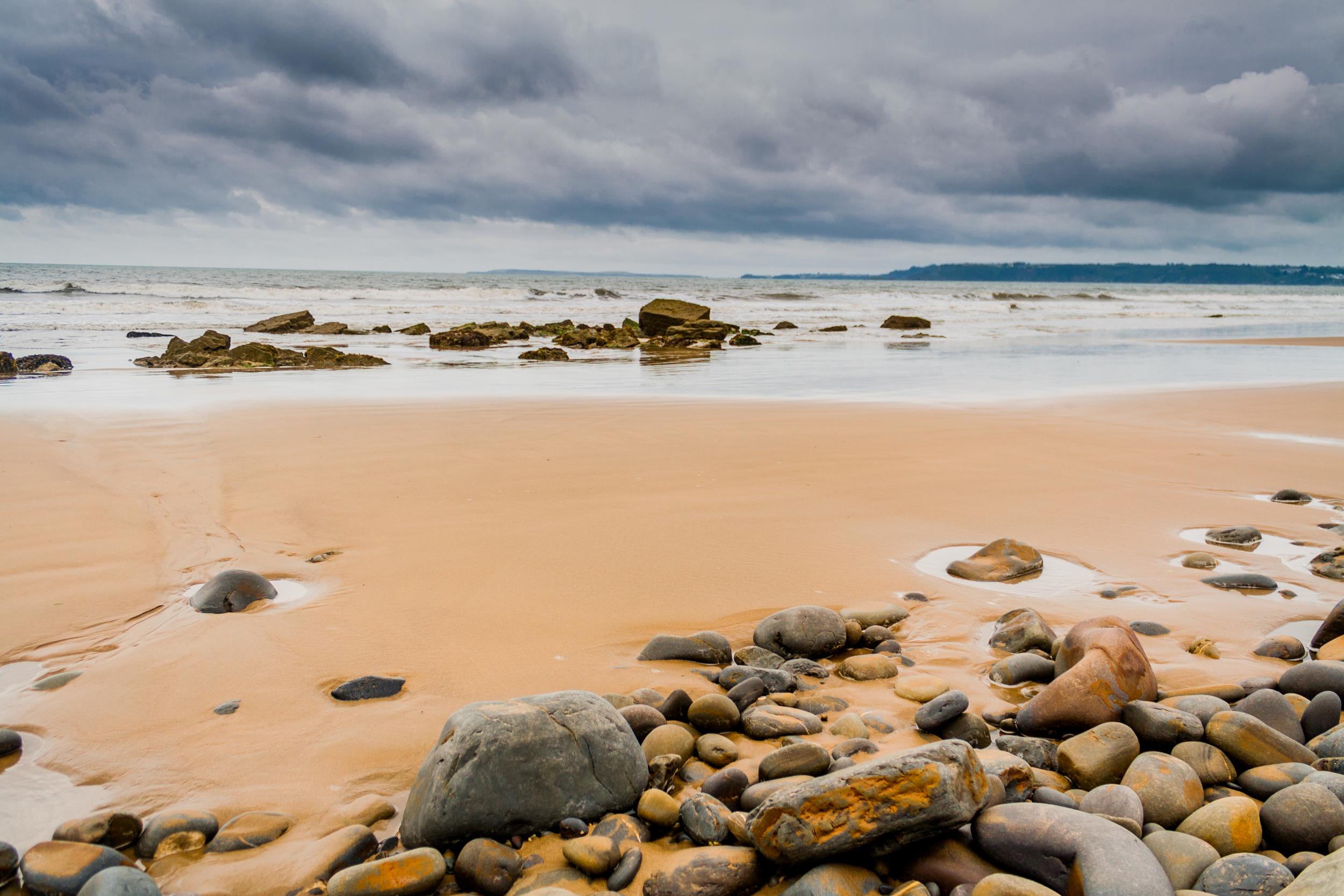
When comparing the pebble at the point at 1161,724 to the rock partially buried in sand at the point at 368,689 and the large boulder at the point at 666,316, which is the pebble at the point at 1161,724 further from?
the large boulder at the point at 666,316

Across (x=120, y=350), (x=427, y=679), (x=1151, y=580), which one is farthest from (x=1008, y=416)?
(x=120, y=350)

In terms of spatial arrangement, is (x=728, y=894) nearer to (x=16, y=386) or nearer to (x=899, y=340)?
(x=16, y=386)

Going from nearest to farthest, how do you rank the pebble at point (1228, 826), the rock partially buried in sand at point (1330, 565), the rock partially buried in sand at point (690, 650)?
1. the pebble at point (1228, 826)
2. the rock partially buried in sand at point (690, 650)
3. the rock partially buried in sand at point (1330, 565)

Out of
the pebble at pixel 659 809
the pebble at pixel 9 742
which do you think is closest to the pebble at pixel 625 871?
the pebble at pixel 659 809

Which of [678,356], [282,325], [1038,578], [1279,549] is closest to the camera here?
[1038,578]

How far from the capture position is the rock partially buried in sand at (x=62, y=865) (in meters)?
1.82

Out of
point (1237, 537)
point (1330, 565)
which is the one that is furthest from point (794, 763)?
point (1237, 537)

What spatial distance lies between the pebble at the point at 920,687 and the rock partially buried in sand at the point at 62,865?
2.39 meters

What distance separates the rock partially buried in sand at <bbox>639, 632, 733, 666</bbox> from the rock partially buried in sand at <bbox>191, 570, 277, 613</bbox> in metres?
1.86

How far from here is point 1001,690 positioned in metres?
2.92

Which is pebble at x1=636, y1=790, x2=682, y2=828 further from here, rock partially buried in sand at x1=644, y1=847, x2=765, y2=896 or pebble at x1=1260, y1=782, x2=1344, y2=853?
pebble at x1=1260, y1=782, x2=1344, y2=853

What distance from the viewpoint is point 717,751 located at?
2432 millimetres

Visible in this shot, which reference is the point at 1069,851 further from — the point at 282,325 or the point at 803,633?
the point at 282,325

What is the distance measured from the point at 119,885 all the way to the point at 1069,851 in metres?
2.14
